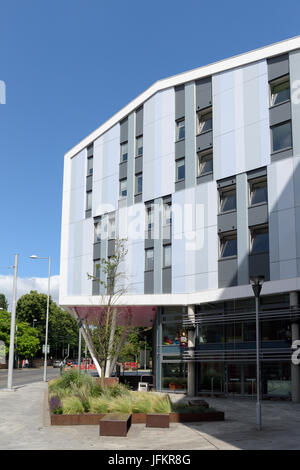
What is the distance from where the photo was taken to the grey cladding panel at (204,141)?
3581 cm

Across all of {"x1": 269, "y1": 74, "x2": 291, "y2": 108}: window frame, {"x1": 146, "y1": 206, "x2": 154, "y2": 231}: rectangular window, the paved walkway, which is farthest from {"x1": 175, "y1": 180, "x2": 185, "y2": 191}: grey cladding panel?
the paved walkway

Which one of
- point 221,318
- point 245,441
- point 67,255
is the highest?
point 67,255

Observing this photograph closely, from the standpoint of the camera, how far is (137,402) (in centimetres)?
1895

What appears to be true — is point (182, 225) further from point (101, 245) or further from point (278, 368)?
point (278, 368)

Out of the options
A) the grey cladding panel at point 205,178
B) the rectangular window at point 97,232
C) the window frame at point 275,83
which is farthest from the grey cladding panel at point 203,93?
the rectangular window at point 97,232

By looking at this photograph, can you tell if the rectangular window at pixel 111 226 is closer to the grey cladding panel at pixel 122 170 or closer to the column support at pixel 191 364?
the grey cladding panel at pixel 122 170

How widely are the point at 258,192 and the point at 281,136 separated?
3.65 meters

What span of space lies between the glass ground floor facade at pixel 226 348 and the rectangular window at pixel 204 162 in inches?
362

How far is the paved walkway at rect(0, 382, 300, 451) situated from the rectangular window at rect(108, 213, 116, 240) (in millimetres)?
21224

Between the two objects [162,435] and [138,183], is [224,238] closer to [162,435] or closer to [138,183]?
[138,183]

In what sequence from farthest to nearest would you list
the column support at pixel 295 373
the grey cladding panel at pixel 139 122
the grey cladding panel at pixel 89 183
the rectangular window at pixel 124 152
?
the grey cladding panel at pixel 89 183 → the rectangular window at pixel 124 152 → the grey cladding panel at pixel 139 122 → the column support at pixel 295 373

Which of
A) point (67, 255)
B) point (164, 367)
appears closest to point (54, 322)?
point (67, 255)

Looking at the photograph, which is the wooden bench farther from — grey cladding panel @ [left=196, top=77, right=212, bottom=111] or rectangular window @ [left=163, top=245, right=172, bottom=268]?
grey cladding panel @ [left=196, top=77, right=212, bottom=111]

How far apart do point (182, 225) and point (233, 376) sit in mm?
10564
